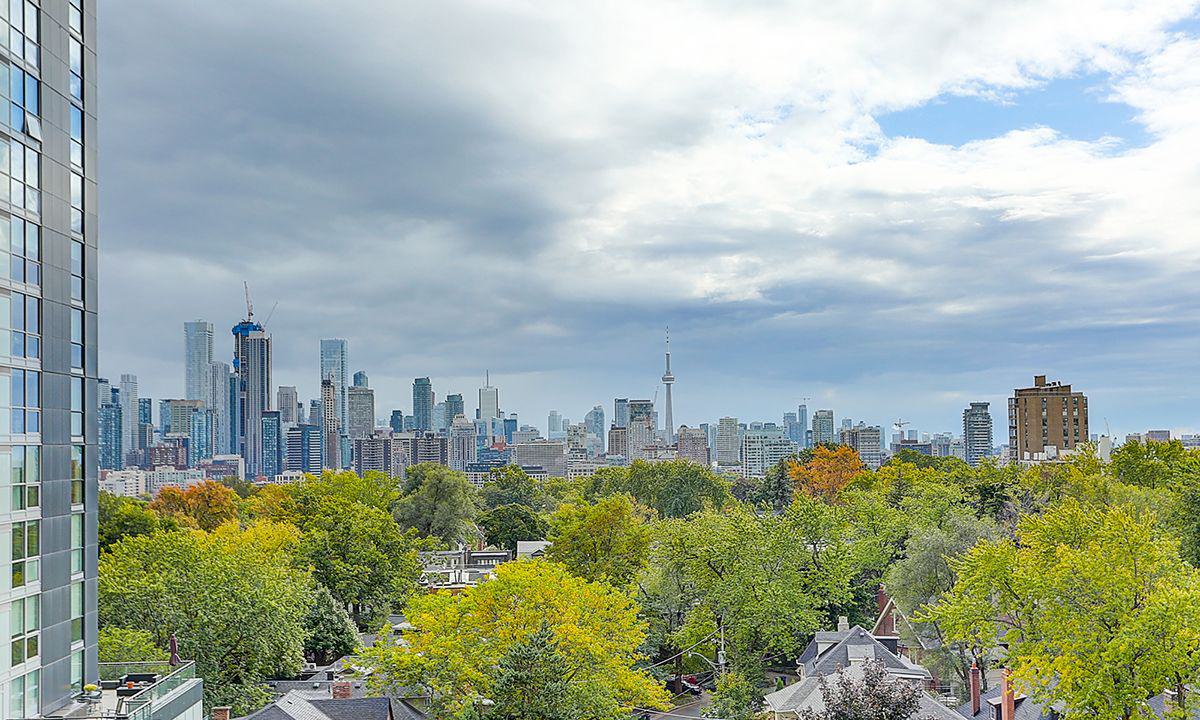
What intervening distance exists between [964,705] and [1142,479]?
4450cm

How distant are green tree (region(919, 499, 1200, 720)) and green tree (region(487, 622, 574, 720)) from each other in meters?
11.6

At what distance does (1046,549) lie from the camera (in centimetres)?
3012

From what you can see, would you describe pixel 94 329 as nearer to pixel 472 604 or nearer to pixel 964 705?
pixel 472 604

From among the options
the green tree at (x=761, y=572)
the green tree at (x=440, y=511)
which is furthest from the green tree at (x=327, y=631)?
the green tree at (x=440, y=511)

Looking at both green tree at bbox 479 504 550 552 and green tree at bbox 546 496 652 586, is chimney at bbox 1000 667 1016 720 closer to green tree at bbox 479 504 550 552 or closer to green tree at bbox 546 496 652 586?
green tree at bbox 546 496 652 586

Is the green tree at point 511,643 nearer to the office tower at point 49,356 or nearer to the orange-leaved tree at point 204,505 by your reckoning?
the office tower at point 49,356

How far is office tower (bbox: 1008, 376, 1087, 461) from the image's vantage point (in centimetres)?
16600

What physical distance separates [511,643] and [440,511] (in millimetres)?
53006

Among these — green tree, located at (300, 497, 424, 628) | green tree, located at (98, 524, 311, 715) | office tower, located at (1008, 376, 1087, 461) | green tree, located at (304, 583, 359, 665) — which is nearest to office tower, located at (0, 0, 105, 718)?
green tree, located at (98, 524, 311, 715)

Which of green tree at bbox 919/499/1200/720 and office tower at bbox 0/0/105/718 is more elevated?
office tower at bbox 0/0/105/718

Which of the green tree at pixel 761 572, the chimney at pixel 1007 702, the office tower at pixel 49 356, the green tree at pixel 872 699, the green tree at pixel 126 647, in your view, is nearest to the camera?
the office tower at pixel 49 356

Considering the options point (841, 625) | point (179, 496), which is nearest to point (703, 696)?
point (841, 625)

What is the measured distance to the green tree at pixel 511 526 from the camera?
92.1 metres

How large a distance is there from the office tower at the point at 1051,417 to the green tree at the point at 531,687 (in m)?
152
